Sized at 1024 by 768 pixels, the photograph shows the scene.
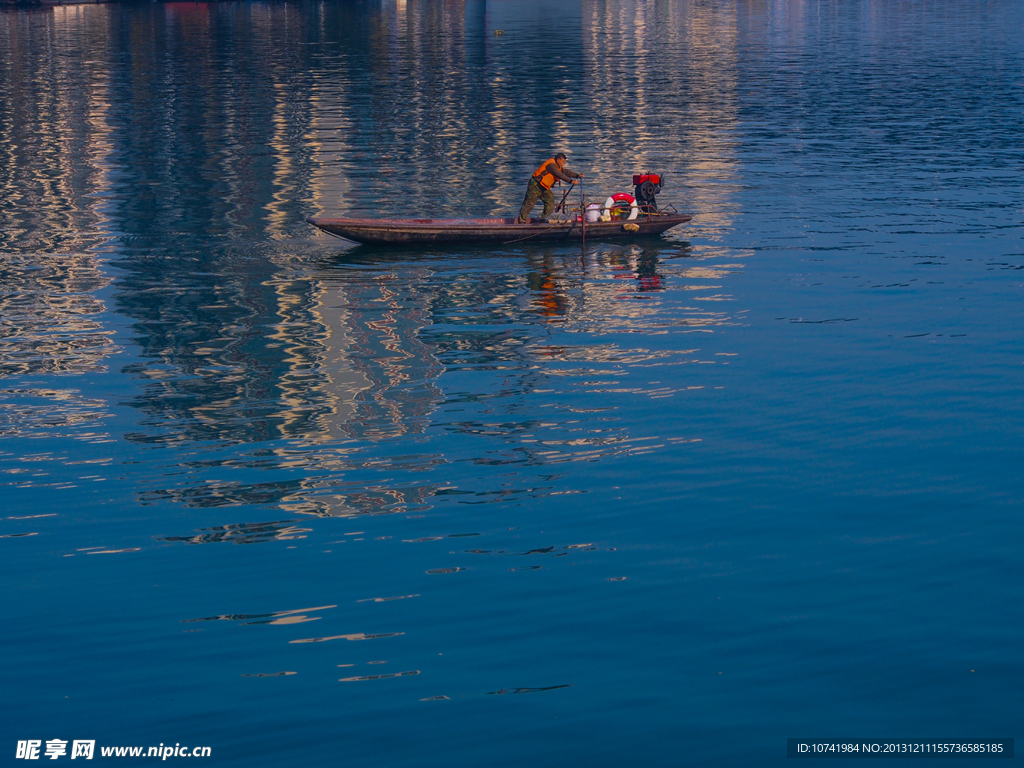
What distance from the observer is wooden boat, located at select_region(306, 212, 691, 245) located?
31.3 metres

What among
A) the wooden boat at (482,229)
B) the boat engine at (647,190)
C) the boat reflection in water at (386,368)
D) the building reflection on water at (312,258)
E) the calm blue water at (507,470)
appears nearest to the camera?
the calm blue water at (507,470)

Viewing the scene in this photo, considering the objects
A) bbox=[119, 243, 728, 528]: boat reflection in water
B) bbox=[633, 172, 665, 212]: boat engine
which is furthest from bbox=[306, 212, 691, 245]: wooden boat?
bbox=[119, 243, 728, 528]: boat reflection in water

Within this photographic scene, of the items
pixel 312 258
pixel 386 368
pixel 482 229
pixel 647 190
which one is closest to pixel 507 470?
pixel 386 368

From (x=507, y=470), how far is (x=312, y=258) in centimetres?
1627

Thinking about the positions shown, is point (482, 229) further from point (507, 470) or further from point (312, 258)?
point (507, 470)

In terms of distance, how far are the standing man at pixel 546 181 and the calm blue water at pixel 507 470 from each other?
1.21 meters

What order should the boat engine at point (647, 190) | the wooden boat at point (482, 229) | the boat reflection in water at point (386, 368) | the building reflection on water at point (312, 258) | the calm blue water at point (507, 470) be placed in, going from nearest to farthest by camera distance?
the calm blue water at point (507, 470) < the boat reflection in water at point (386, 368) < the building reflection on water at point (312, 258) < the wooden boat at point (482, 229) < the boat engine at point (647, 190)

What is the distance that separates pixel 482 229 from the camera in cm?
3200

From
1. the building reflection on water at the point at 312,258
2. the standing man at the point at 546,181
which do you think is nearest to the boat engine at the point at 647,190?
the building reflection on water at the point at 312,258

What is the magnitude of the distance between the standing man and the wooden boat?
16.7 inches

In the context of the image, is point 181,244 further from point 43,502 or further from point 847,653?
point 847,653

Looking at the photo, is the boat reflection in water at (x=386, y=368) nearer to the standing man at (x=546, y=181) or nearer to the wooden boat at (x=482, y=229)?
the wooden boat at (x=482, y=229)

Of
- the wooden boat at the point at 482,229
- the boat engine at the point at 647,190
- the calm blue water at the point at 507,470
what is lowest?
the calm blue water at the point at 507,470

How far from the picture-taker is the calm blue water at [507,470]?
457 inches
